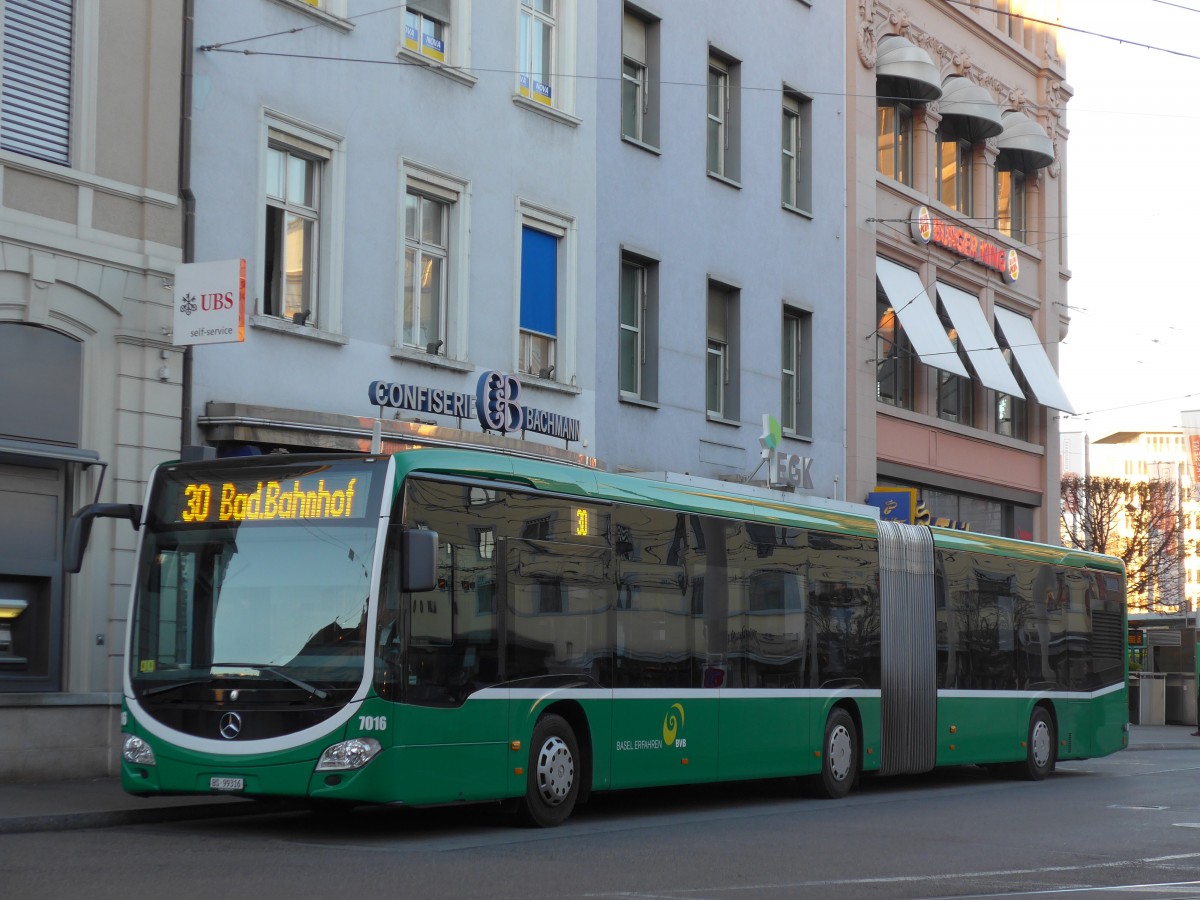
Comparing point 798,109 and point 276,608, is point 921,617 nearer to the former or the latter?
point 276,608

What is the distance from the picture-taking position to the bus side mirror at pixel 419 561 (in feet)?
41.9

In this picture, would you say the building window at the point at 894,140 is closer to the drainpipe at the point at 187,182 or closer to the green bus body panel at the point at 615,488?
the green bus body panel at the point at 615,488

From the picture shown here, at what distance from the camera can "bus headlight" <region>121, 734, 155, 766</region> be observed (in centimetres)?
1335

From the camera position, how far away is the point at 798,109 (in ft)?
104

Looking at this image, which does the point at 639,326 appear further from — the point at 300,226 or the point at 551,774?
the point at 551,774

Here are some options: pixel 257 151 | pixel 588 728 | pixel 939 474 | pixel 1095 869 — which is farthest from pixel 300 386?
pixel 939 474

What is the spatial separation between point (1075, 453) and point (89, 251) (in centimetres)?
14530

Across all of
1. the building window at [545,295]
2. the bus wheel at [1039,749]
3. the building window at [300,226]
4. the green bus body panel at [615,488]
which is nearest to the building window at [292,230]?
the building window at [300,226]

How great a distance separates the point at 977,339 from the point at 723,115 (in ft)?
29.0

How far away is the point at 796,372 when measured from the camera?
102ft

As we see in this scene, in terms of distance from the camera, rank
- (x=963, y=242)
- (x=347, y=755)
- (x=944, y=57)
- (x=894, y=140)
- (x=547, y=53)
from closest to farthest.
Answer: (x=347, y=755) < (x=547, y=53) < (x=894, y=140) < (x=944, y=57) < (x=963, y=242)

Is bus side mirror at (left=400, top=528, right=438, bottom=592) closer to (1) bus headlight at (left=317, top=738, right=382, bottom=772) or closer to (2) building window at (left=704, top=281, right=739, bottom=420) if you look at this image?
(1) bus headlight at (left=317, top=738, right=382, bottom=772)

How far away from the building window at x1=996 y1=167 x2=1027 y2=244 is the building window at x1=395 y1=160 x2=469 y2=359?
18529 millimetres

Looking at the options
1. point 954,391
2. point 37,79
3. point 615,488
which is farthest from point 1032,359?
point 37,79
